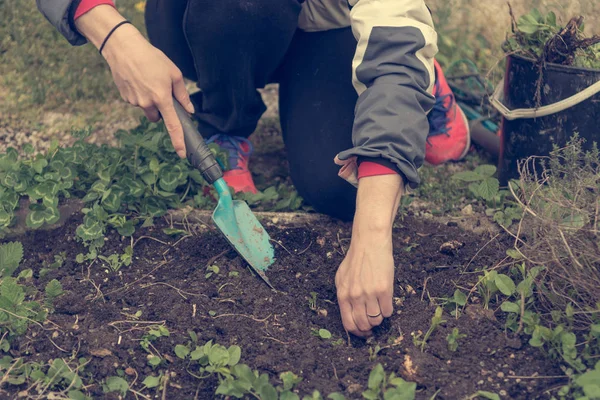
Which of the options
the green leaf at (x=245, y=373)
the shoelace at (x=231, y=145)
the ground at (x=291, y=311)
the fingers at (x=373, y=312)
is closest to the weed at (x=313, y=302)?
the ground at (x=291, y=311)

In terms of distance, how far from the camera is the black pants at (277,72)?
7.11 feet

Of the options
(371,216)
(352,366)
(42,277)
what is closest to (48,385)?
(42,277)

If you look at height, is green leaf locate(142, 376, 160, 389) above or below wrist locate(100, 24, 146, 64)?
below

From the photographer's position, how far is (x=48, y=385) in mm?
1639

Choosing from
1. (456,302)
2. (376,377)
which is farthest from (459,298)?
(376,377)

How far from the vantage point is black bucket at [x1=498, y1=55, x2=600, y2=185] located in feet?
7.00

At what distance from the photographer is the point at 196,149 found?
204 cm

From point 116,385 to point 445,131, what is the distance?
1544 millimetres

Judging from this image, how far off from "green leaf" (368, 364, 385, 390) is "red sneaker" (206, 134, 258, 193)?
96 cm

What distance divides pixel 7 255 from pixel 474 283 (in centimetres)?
131

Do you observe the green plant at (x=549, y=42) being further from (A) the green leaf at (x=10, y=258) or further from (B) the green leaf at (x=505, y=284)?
(A) the green leaf at (x=10, y=258)

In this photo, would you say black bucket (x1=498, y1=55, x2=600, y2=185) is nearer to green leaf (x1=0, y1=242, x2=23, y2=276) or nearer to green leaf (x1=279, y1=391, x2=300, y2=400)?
green leaf (x1=279, y1=391, x2=300, y2=400)

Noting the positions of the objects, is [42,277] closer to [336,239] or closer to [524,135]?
[336,239]

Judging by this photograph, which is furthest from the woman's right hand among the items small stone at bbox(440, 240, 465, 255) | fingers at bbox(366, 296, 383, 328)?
small stone at bbox(440, 240, 465, 255)
